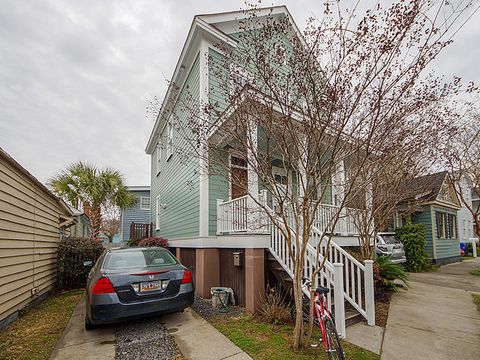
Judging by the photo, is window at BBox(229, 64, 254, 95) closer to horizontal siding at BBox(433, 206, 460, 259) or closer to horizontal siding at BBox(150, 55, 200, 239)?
horizontal siding at BBox(150, 55, 200, 239)

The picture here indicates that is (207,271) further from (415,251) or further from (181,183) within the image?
(415,251)

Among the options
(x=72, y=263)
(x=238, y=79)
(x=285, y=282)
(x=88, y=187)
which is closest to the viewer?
(x=238, y=79)

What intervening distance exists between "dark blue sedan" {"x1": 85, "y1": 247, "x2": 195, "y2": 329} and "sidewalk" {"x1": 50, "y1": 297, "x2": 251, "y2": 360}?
294mm

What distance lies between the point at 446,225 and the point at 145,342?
1809 cm

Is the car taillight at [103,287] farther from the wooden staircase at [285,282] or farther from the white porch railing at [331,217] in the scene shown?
the white porch railing at [331,217]

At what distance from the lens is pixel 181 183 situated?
31.8 ft

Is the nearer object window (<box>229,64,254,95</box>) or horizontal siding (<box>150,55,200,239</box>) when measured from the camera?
window (<box>229,64,254,95</box>)

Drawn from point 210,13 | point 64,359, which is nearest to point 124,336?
point 64,359

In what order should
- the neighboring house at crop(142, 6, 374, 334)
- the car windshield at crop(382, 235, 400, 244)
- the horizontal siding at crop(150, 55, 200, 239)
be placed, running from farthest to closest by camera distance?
the car windshield at crop(382, 235, 400, 244), the horizontal siding at crop(150, 55, 200, 239), the neighboring house at crop(142, 6, 374, 334)

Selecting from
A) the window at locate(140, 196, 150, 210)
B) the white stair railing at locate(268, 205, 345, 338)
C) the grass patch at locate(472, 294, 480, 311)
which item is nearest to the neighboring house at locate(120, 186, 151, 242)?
the window at locate(140, 196, 150, 210)

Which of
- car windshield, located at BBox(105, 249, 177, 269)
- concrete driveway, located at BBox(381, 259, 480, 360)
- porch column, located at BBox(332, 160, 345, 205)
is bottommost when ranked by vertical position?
concrete driveway, located at BBox(381, 259, 480, 360)

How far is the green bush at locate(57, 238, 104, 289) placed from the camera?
8.41 meters

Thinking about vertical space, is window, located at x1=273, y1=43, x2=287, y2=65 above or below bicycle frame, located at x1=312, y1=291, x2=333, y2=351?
above

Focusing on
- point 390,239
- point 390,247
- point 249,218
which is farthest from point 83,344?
point 390,239
